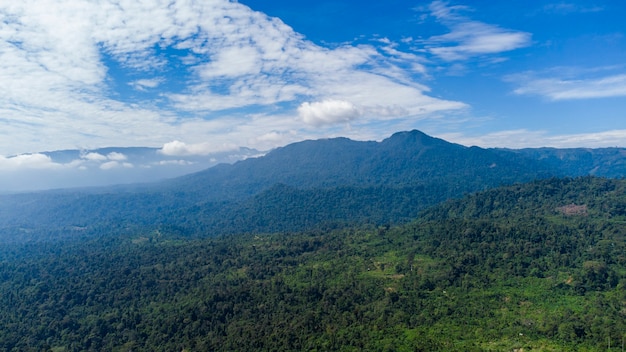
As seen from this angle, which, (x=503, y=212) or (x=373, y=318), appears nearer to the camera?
(x=373, y=318)

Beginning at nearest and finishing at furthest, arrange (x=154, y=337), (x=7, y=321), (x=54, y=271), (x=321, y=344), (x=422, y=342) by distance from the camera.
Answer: (x=422, y=342)
(x=321, y=344)
(x=154, y=337)
(x=7, y=321)
(x=54, y=271)

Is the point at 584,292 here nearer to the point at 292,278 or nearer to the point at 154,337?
the point at 292,278

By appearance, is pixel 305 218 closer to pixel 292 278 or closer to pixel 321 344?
pixel 292 278

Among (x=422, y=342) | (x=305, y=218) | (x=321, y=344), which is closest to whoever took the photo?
(x=422, y=342)

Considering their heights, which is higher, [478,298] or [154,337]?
[478,298]

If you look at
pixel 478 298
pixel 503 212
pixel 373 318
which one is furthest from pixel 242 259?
pixel 503 212

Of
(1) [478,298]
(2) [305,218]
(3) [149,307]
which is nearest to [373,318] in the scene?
(1) [478,298]
